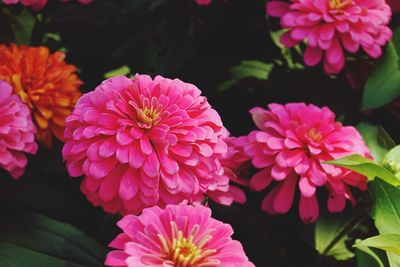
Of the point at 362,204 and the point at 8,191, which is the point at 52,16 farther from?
the point at 362,204

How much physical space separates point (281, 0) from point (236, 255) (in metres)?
0.63

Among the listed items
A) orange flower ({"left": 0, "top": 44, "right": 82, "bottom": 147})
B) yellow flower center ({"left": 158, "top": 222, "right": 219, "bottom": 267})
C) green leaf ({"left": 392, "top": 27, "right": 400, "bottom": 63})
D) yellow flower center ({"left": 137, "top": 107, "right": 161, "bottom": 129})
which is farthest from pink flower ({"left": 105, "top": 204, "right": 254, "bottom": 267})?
green leaf ({"left": 392, "top": 27, "right": 400, "bottom": 63})

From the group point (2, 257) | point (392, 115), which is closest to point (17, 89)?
point (2, 257)

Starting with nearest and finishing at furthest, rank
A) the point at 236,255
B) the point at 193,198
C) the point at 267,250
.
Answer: the point at 236,255 < the point at 193,198 < the point at 267,250

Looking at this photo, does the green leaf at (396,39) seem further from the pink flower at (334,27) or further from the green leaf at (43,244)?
the green leaf at (43,244)

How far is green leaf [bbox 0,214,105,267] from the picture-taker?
80 centimetres

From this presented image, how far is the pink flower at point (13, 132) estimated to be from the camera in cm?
83

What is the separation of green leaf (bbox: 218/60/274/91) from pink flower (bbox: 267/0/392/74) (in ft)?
0.67

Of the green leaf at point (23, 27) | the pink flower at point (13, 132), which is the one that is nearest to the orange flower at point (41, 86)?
the pink flower at point (13, 132)

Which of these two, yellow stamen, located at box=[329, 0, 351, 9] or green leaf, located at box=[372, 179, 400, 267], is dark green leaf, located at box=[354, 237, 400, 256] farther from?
yellow stamen, located at box=[329, 0, 351, 9]

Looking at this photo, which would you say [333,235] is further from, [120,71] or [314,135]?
[120,71]

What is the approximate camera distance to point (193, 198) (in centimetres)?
74

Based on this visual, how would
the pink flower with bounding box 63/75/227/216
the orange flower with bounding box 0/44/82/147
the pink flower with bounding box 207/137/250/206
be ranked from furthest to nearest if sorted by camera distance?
the orange flower with bounding box 0/44/82/147, the pink flower with bounding box 207/137/250/206, the pink flower with bounding box 63/75/227/216

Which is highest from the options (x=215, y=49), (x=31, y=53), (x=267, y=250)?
(x=31, y=53)
